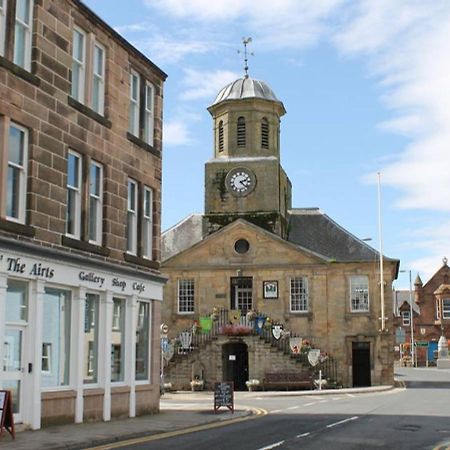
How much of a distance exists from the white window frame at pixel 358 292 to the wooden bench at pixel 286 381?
593cm

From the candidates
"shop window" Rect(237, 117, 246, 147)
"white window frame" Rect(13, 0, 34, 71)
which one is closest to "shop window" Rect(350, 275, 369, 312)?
"shop window" Rect(237, 117, 246, 147)

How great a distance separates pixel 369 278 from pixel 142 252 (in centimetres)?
2744

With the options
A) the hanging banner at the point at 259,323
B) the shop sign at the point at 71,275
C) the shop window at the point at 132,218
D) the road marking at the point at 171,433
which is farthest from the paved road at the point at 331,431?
the hanging banner at the point at 259,323

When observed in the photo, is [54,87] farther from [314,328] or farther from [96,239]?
[314,328]

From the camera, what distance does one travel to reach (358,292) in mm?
47438

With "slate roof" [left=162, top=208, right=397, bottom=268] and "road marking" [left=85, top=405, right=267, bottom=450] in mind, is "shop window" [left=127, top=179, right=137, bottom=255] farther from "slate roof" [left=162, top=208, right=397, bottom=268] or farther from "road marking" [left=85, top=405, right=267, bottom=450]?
"slate roof" [left=162, top=208, right=397, bottom=268]

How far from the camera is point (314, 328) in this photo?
1854 inches

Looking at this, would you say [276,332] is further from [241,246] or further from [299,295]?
[241,246]

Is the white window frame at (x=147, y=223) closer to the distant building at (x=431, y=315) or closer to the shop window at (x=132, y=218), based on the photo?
the shop window at (x=132, y=218)

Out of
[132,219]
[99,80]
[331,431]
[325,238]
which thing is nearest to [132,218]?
[132,219]

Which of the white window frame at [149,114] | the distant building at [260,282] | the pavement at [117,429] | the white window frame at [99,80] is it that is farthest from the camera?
the distant building at [260,282]

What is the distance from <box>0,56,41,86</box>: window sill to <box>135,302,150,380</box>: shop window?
729 cm

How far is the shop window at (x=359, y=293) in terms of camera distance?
47156 millimetres

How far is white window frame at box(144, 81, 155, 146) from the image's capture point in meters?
23.2
